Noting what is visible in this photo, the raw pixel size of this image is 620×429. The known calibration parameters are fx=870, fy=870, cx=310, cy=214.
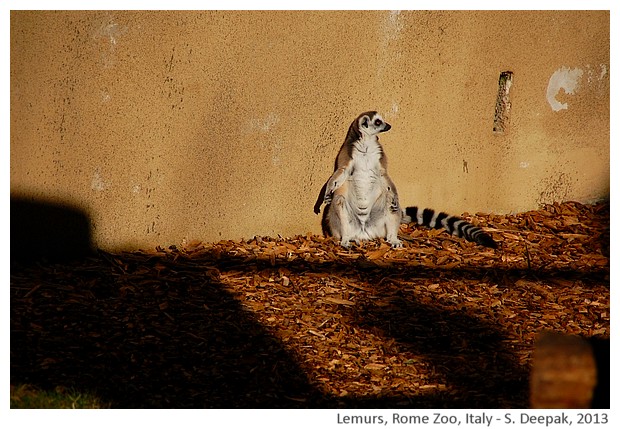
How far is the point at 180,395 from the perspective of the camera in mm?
4547

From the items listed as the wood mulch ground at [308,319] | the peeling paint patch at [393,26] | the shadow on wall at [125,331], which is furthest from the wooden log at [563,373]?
the peeling paint patch at [393,26]

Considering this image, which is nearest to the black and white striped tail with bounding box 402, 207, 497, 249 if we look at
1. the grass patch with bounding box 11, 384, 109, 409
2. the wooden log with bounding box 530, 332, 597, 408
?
the grass patch with bounding box 11, 384, 109, 409

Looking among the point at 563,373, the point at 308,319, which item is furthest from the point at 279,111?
the point at 563,373

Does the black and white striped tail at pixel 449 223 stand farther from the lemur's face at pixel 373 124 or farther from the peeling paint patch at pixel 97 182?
the peeling paint patch at pixel 97 182

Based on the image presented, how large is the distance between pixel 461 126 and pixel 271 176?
6.20ft

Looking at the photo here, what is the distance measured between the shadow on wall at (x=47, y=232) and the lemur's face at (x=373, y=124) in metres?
2.37

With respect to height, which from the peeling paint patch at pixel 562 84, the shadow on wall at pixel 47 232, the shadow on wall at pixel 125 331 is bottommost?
the shadow on wall at pixel 125 331

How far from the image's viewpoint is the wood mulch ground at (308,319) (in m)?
4.66

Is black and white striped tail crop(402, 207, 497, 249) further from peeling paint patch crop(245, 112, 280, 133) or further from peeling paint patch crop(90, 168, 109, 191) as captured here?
peeling paint patch crop(90, 168, 109, 191)

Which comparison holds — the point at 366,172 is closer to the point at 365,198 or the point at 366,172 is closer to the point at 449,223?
the point at 365,198

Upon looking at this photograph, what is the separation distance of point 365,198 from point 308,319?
214cm

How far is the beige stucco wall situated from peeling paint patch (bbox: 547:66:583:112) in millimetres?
16
